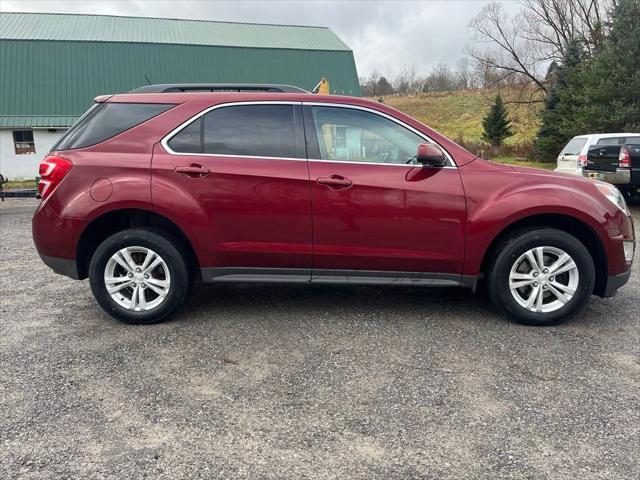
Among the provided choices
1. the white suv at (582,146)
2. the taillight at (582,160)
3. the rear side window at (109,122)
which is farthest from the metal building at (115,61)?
the rear side window at (109,122)

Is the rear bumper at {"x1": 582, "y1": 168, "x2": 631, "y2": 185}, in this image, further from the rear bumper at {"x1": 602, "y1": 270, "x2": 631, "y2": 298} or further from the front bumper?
the front bumper

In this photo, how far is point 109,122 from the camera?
3.99 m

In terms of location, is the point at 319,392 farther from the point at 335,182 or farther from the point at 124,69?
the point at 124,69

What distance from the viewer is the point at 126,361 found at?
3.38 m

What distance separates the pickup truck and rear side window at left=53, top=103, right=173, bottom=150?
9.74m

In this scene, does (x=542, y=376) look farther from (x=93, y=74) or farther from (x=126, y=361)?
(x=93, y=74)

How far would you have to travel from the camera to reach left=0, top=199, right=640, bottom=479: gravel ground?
7.73ft

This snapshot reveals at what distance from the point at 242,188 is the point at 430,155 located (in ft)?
4.85

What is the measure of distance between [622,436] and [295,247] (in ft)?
8.05

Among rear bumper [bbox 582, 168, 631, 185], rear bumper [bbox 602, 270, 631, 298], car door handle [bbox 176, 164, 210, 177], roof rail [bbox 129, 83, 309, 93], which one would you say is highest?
roof rail [bbox 129, 83, 309, 93]

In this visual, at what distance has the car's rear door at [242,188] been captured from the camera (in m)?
3.85

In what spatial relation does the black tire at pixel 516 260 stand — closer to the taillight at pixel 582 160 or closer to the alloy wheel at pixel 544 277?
the alloy wheel at pixel 544 277

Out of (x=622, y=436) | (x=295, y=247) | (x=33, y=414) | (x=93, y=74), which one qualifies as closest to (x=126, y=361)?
(x=33, y=414)

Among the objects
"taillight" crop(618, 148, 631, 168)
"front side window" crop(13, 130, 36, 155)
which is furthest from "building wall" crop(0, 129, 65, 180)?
"taillight" crop(618, 148, 631, 168)
